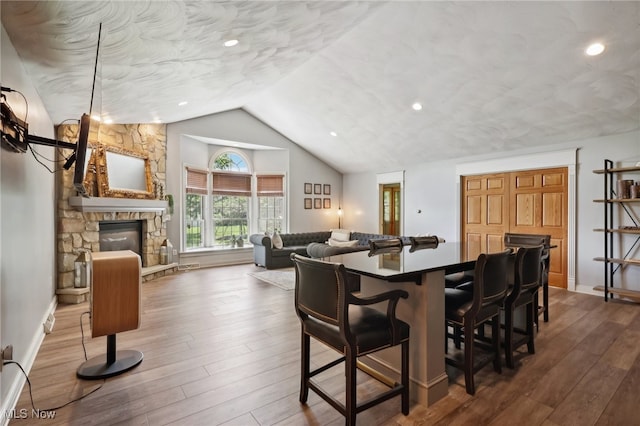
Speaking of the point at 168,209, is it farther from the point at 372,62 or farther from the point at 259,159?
the point at 372,62

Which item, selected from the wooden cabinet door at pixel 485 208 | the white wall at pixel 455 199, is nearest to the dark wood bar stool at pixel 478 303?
the white wall at pixel 455 199

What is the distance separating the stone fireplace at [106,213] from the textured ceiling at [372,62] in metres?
0.76

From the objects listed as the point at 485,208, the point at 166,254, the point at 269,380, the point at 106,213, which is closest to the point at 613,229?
the point at 485,208

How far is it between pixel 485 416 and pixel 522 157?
16.0 feet

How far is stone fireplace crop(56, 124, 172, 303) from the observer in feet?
14.3

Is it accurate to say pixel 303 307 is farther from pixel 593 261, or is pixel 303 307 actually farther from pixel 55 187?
pixel 593 261

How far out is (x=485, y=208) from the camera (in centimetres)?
602

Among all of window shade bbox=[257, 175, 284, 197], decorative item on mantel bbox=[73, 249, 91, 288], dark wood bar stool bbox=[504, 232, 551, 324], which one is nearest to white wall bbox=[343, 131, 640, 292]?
dark wood bar stool bbox=[504, 232, 551, 324]

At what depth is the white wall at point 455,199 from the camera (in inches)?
178

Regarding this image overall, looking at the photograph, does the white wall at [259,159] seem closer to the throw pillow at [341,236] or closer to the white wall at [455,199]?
the white wall at [455,199]

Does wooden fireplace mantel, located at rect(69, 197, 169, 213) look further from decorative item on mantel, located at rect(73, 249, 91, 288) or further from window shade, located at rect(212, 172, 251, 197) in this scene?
window shade, located at rect(212, 172, 251, 197)

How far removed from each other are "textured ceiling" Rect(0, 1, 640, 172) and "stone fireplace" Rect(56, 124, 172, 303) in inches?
30.0

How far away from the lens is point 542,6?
306cm

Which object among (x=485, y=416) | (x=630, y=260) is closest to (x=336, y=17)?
(x=485, y=416)
